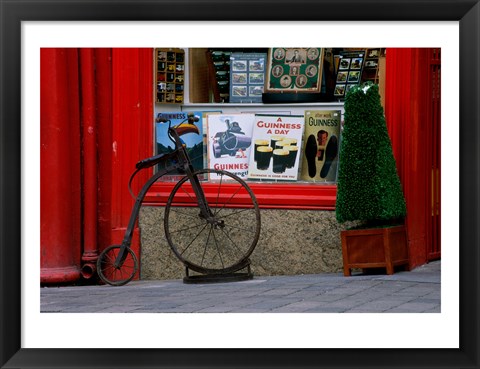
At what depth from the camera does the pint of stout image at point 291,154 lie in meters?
7.95

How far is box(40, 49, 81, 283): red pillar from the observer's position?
7.73m

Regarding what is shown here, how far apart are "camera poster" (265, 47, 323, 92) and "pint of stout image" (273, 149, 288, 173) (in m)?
0.49

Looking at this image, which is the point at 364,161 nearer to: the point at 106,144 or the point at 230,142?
the point at 230,142

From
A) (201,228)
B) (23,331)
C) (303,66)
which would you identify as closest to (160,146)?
(201,228)

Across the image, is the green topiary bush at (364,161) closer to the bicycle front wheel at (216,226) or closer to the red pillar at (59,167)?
the bicycle front wheel at (216,226)

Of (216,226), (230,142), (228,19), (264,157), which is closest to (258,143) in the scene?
(264,157)

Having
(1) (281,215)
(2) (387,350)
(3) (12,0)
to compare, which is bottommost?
(2) (387,350)

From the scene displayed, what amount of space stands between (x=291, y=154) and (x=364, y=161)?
2.64 ft

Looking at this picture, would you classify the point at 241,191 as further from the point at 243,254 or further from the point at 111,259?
→ the point at 111,259

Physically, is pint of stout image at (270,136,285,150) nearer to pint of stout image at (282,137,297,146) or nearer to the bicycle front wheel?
pint of stout image at (282,137,297,146)

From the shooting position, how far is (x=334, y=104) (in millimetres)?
7891

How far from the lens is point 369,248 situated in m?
7.46

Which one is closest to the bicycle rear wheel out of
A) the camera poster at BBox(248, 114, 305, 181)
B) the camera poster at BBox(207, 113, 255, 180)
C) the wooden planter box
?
the camera poster at BBox(207, 113, 255, 180)

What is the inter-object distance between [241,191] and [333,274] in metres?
Answer: 0.95
